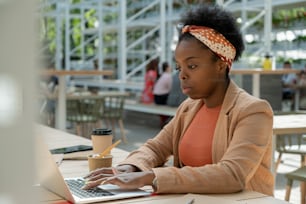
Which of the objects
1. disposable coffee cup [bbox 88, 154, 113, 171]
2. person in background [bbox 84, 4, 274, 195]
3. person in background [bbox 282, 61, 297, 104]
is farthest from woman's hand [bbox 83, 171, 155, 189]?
person in background [bbox 282, 61, 297, 104]

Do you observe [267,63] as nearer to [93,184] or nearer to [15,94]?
[93,184]

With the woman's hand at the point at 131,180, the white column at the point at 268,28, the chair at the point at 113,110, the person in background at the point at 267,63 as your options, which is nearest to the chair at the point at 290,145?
the person in background at the point at 267,63

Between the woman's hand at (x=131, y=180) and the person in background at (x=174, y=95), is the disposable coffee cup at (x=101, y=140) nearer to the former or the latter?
the woman's hand at (x=131, y=180)

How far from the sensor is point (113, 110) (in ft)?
19.7

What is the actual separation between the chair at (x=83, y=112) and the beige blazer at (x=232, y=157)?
3.92 metres

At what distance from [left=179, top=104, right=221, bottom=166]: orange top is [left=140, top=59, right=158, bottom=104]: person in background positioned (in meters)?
5.50

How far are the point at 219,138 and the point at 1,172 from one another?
42.1 inches

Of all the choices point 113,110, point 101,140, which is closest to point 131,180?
point 101,140

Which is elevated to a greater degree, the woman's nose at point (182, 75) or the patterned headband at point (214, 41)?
the patterned headband at point (214, 41)

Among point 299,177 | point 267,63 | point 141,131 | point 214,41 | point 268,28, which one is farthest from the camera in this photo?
point 141,131

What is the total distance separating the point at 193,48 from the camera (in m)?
1.27

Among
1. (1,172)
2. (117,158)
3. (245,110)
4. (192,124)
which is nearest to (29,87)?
(1,172)

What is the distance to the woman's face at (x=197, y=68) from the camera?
50.2 inches

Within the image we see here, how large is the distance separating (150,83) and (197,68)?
18.9 feet
